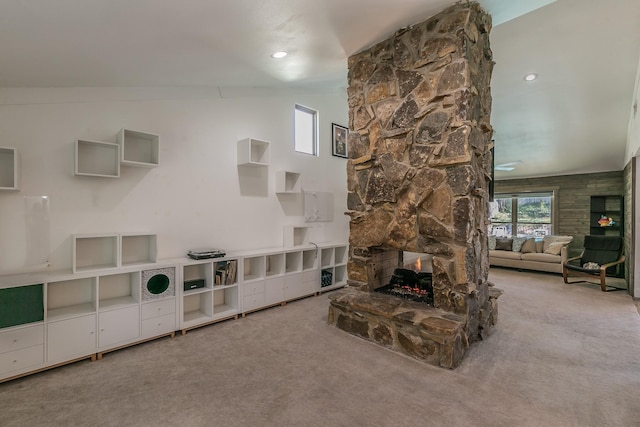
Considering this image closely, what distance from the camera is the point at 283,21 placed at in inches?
93.8

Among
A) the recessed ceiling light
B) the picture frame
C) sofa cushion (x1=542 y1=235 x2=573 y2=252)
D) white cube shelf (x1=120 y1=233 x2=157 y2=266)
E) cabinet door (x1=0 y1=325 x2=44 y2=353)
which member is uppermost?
the recessed ceiling light

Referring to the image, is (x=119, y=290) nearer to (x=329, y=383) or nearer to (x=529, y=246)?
(x=329, y=383)

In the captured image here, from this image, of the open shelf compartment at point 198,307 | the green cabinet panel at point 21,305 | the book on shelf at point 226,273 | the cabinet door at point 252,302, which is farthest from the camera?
the cabinet door at point 252,302

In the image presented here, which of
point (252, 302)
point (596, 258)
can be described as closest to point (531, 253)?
point (596, 258)

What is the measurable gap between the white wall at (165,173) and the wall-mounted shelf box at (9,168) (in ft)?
0.25

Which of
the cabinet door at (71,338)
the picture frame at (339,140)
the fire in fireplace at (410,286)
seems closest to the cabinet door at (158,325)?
the cabinet door at (71,338)

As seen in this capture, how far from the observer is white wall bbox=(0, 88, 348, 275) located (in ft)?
8.25

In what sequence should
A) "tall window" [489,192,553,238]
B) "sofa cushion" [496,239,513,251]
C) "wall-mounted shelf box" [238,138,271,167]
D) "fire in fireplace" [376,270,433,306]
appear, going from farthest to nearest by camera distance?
"tall window" [489,192,553,238] → "sofa cushion" [496,239,513,251] → "wall-mounted shelf box" [238,138,271,167] → "fire in fireplace" [376,270,433,306]

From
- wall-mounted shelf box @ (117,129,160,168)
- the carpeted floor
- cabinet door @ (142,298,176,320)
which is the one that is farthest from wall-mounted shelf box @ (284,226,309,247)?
wall-mounted shelf box @ (117,129,160,168)

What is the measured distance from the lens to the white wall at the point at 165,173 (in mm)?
2514

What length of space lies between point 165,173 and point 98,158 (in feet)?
2.02

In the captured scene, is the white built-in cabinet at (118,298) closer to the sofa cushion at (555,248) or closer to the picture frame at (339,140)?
the picture frame at (339,140)

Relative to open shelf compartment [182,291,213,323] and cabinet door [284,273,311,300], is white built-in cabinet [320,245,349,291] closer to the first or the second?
cabinet door [284,273,311,300]

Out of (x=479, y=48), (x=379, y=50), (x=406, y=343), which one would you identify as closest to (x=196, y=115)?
(x=379, y=50)
